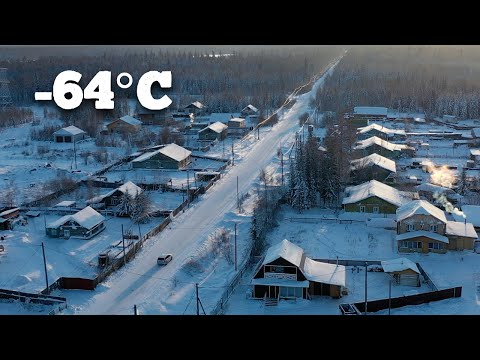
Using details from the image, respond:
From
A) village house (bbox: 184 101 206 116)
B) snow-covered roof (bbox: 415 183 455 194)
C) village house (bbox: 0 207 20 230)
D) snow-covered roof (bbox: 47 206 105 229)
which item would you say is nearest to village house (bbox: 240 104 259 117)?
village house (bbox: 184 101 206 116)

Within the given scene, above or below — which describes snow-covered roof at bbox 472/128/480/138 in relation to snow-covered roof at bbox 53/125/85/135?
below

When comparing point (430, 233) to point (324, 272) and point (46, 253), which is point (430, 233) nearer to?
point (324, 272)

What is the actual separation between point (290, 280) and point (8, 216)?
5.07 meters

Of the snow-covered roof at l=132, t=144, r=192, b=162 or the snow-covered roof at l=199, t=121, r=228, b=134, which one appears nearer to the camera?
the snow-covered roof at l=132, t=144, r=192, b=162

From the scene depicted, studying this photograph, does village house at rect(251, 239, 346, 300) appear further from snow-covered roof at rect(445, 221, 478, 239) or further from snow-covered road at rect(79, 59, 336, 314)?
snow-covered roof at rect(445, 221, 478, 239)

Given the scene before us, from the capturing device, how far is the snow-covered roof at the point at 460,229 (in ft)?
24.0

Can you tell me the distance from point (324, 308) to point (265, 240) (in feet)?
6.65

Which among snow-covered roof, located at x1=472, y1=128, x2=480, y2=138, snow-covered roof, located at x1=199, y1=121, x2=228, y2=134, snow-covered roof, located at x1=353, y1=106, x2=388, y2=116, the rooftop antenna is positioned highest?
the rooftop antenna

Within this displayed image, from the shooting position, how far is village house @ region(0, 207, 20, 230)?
839 centimetres

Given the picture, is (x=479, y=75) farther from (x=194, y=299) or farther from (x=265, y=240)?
(x=194, y=299)

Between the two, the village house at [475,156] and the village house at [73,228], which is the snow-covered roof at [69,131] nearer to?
the village house at [73,228]

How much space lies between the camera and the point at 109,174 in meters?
12.1

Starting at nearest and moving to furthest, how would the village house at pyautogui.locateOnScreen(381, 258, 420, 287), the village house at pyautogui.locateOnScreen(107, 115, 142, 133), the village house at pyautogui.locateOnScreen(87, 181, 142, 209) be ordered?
1. the village house at pyautogui.locateOnScreen(381, 258, 420, 287)
2. the village house at pyautogui.locateOnScreen(87, 181, 142, 209)
3. the village house at pyautogui.locateOnScreen(107, 115, 142, 133)
